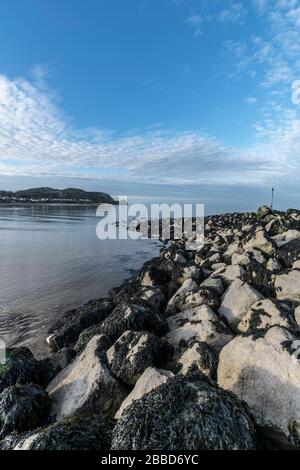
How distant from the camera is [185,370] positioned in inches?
226

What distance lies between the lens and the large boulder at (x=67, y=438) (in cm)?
363

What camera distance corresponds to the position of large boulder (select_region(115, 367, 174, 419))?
5.07m

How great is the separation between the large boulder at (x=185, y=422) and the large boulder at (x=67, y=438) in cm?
35

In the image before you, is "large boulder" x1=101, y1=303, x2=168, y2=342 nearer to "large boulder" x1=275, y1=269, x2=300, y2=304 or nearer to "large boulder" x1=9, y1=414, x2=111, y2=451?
"large boulder" x1=9, y1=414, x2=111, y2=451

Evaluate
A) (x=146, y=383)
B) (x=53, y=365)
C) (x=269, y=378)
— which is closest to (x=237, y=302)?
(x=269, y=378)

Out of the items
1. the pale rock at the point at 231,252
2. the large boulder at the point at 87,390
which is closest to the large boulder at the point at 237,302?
the large boulder at the point at 87,390

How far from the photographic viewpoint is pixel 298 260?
32.9 ft

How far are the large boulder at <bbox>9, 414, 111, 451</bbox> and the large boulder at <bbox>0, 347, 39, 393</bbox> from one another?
2286 millimetres

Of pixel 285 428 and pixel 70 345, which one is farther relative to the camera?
pixel 70 345

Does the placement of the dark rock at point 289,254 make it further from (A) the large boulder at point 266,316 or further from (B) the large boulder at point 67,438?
(B) the large boulder at point 67,438

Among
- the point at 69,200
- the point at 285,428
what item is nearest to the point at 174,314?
the point at 285,428

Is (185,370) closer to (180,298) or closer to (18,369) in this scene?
(18,369)
